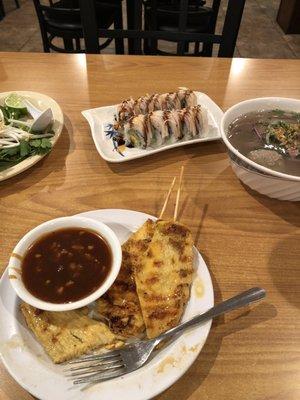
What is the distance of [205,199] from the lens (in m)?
1.15

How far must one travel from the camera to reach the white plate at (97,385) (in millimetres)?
686

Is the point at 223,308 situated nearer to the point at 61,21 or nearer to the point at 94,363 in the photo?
the point at 94,363

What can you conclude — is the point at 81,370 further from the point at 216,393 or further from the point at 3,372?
the point at 216,393

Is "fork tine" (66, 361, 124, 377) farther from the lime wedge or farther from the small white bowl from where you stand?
the lime wedge

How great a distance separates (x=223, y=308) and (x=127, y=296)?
22cm

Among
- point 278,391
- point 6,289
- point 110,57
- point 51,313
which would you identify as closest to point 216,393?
point 278,391

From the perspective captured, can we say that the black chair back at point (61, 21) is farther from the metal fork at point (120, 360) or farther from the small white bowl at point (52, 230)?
the metal fork at point (120, 360)

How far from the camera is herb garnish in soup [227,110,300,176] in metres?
1.00

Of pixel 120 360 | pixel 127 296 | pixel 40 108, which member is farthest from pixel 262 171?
pixel 40 108

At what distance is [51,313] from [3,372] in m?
0.15

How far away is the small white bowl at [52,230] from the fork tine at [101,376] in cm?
14

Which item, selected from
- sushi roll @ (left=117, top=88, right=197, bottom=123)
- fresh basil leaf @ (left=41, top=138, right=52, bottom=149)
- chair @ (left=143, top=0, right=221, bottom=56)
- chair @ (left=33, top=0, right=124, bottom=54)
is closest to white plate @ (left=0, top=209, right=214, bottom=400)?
fresh basil leaf @ (left=41, top=138, right=52, bottom=149)

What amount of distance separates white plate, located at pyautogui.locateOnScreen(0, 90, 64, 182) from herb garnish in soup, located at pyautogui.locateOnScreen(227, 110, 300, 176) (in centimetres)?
64

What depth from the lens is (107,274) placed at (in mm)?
826
